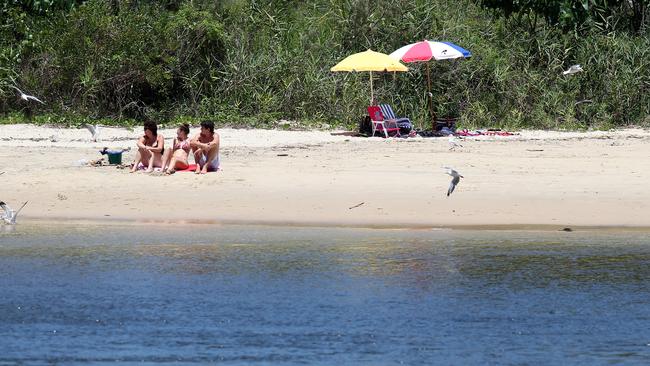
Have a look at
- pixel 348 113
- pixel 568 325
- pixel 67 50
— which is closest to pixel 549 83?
pixel 348 113

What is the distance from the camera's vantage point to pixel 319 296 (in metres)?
10.2

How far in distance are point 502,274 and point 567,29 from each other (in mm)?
13026

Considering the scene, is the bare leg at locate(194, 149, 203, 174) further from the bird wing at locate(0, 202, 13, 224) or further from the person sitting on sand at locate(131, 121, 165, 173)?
the bird wing at locate(0, 202, 13, 224)

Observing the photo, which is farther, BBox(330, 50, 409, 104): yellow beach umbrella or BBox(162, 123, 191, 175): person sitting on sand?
BBox(330, 50, 409, 104): yellow beach umbrella

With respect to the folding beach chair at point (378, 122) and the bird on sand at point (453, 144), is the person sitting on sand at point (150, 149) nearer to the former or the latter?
the bird on sand at point (453, 144)

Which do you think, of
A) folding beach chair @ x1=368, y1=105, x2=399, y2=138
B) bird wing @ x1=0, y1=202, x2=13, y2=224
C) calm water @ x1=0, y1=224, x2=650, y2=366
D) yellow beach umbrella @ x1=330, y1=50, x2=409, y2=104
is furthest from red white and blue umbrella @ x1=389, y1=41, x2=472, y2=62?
bird wing @ x1=0, y1=202, x2=13, y2=224

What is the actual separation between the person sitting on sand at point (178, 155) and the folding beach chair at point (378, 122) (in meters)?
4.98

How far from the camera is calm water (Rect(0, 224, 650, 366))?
28.1 feet

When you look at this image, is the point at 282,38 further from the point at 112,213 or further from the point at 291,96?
the point at 112,213

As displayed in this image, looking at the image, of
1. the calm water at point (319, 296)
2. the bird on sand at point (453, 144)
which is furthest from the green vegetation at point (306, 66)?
the calm water at point (319, 296)

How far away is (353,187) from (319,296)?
4.54 m

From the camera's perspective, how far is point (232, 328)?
915 cm

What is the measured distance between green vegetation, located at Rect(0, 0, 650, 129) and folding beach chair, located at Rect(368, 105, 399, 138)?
1.33m

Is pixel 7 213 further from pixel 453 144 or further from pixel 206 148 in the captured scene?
pixel 453 144
